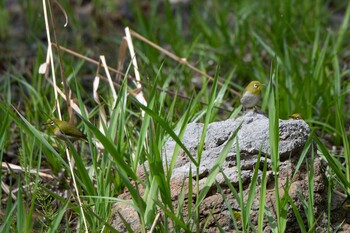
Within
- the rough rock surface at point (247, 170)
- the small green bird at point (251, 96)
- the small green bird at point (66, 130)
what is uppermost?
the small green bird at point (251, 96)

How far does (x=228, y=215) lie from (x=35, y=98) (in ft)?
5.69

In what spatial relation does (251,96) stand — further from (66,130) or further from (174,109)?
(66,130)

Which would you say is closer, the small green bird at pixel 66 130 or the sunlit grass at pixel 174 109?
the sunlit grass at pixel 174 109

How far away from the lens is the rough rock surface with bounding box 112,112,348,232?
258cm

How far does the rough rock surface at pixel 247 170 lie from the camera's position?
258 cm

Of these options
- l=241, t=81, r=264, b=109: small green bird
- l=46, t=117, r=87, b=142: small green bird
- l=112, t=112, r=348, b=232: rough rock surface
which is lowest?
l=112, t=112, r=348, b=232: rough rock surface

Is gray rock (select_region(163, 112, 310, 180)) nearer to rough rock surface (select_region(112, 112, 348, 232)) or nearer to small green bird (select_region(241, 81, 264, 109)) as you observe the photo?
rough rock surface (select_region(112, 112, 348, 232))

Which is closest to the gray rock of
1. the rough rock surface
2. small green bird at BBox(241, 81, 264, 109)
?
the rough rock surface

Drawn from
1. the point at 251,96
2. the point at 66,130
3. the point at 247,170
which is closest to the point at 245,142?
the point at 247,170

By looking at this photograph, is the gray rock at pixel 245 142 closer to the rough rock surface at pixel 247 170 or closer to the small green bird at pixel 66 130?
the rough rock surface at pixel 247 170

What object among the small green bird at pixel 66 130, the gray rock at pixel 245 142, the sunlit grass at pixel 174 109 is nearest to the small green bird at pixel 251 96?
the sunlit grass at pixel 174 109

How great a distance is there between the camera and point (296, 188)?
2.59 meters

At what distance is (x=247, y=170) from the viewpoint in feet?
8.81

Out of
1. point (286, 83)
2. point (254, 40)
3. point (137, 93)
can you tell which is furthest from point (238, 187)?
point (254, 40)
